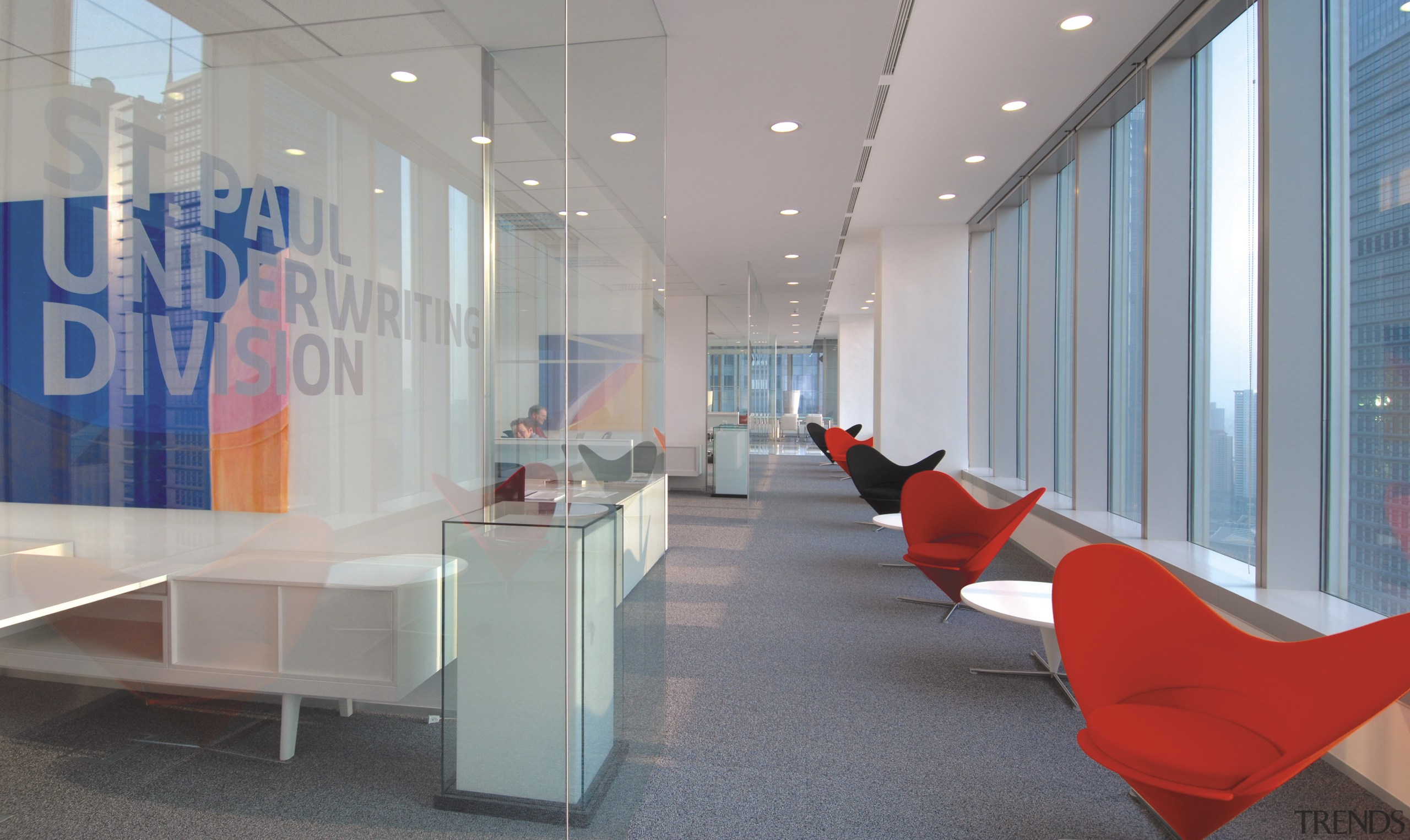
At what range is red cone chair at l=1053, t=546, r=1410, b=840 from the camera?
6.29 feet

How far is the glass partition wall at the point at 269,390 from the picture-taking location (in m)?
0.55

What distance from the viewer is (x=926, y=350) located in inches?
344

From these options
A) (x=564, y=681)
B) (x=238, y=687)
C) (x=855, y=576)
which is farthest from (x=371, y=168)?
(x=855, y=576)

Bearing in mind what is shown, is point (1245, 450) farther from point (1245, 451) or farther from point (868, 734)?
point (868, 734)

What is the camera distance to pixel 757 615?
4.82 m

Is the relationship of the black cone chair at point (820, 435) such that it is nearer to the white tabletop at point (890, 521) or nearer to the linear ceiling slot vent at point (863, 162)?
the white tabletop at point (890, 521)

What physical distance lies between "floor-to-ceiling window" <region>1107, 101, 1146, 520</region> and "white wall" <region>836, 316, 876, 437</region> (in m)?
13.7

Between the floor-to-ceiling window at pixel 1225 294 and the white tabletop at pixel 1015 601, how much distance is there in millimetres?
1225

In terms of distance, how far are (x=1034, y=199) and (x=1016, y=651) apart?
463 cm

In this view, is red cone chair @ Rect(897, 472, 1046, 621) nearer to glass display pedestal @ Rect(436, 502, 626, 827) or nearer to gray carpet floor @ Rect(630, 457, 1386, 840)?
gray carpet floor @ Rect(630, 457, 1386, 840)

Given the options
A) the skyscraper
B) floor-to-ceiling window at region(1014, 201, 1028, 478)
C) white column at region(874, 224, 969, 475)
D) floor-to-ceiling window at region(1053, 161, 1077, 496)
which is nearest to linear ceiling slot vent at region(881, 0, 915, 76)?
the skyscraper

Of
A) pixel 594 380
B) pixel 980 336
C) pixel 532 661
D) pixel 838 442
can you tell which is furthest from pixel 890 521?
pixel 838 442

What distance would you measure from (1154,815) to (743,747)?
4.59 ft

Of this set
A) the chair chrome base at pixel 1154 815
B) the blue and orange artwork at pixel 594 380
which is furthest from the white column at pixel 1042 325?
the blue and orange artwork at pixel 594 380
